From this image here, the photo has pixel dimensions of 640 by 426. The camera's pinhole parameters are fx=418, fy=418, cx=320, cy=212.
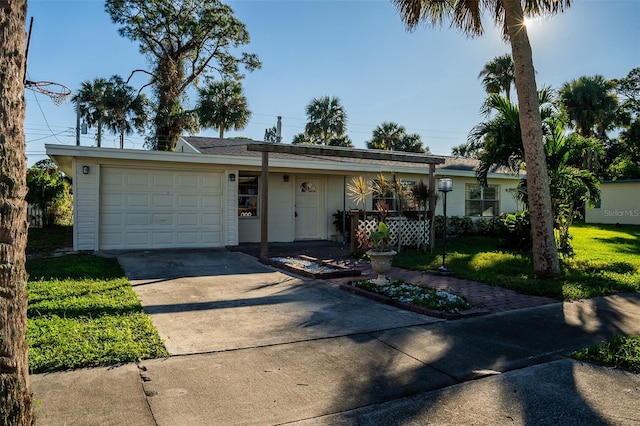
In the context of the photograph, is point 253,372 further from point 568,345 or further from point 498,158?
point 498,158

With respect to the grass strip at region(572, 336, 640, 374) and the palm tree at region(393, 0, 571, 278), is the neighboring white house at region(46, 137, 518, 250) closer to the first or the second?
the palm tree at region(393, 0, 571, 278)

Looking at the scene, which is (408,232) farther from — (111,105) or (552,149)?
(111,105)

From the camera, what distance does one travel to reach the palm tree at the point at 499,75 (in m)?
25.7

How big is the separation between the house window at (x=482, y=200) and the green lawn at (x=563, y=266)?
2.97 m

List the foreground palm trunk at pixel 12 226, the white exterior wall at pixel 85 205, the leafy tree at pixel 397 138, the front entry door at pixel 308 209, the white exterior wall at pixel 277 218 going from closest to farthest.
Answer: the foreground palm trunk at pixel 12 226 < the white exterior wall at pixel 85 205 < the white exterior wall at pixel 277 218 < the front entry door at pixel 308 209 < the leafy tree at pixel 397 138

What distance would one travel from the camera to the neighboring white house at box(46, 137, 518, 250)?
415 inches

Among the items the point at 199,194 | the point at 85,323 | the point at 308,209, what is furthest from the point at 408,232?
the point at 85,323

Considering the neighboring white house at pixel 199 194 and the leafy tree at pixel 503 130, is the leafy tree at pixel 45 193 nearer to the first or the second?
the neighboring white house at pixel 199 194

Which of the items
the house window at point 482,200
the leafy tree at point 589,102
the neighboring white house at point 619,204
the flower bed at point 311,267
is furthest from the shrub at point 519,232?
the leafy tree at point 589,102

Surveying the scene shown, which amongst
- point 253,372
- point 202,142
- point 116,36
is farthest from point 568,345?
point 116,36

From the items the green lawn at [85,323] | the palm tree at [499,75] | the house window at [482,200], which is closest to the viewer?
the green lawn at [85,323]

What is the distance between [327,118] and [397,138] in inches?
235

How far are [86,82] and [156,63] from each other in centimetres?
454

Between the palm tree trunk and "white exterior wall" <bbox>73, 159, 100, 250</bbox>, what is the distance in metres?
9.83
